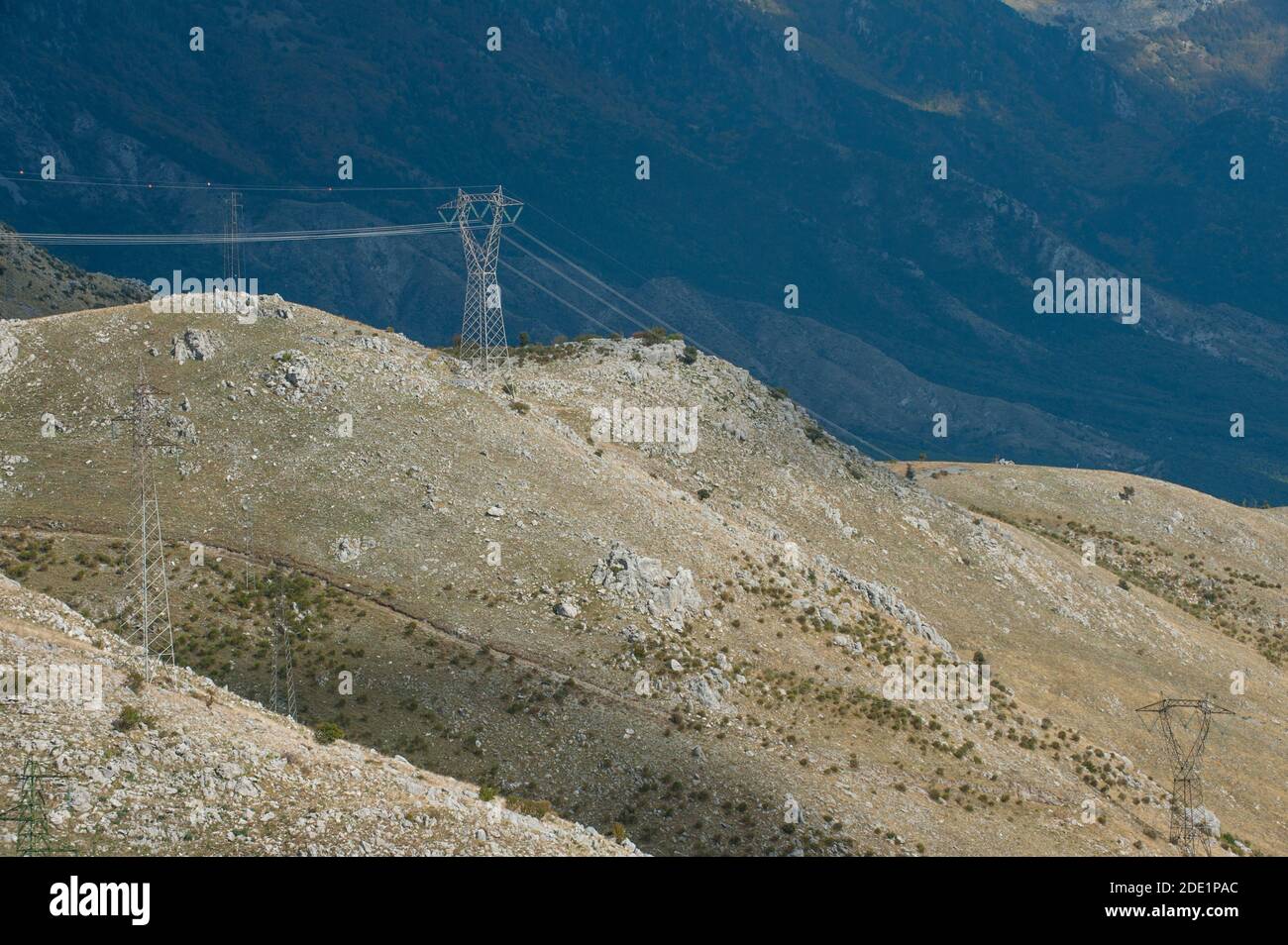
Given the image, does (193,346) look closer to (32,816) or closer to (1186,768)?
(32,816)

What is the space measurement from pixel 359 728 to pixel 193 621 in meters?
11.9

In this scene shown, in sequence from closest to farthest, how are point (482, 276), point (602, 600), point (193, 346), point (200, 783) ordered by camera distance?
point (200, 783) → point (602, 600) → point (193, 346) → point (482, 276)

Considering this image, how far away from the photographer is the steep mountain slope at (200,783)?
46.3m

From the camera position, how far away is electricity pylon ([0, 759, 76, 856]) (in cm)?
4294

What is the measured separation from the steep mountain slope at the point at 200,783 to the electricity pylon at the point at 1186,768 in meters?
40.7

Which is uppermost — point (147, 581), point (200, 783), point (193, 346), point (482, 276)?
point (482, 276)

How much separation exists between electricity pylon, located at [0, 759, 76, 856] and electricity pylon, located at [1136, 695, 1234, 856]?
55.5 meters

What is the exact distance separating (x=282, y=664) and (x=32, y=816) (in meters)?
29.4

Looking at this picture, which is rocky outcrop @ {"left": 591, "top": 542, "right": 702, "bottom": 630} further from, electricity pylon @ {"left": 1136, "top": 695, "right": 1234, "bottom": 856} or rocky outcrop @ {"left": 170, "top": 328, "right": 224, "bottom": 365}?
rocky outcrop @ {"left": 170, "top": 328, "right": 224, "bottom": 365}

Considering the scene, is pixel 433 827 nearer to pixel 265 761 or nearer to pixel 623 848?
pixel 265 761

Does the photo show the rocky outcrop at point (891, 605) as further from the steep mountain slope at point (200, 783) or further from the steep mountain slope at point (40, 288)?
the steep mountain slope at point (40, 288)

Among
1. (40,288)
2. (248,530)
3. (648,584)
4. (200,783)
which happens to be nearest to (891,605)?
(648,584)

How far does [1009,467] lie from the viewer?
154 metres

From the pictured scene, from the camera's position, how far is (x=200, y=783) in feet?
159
